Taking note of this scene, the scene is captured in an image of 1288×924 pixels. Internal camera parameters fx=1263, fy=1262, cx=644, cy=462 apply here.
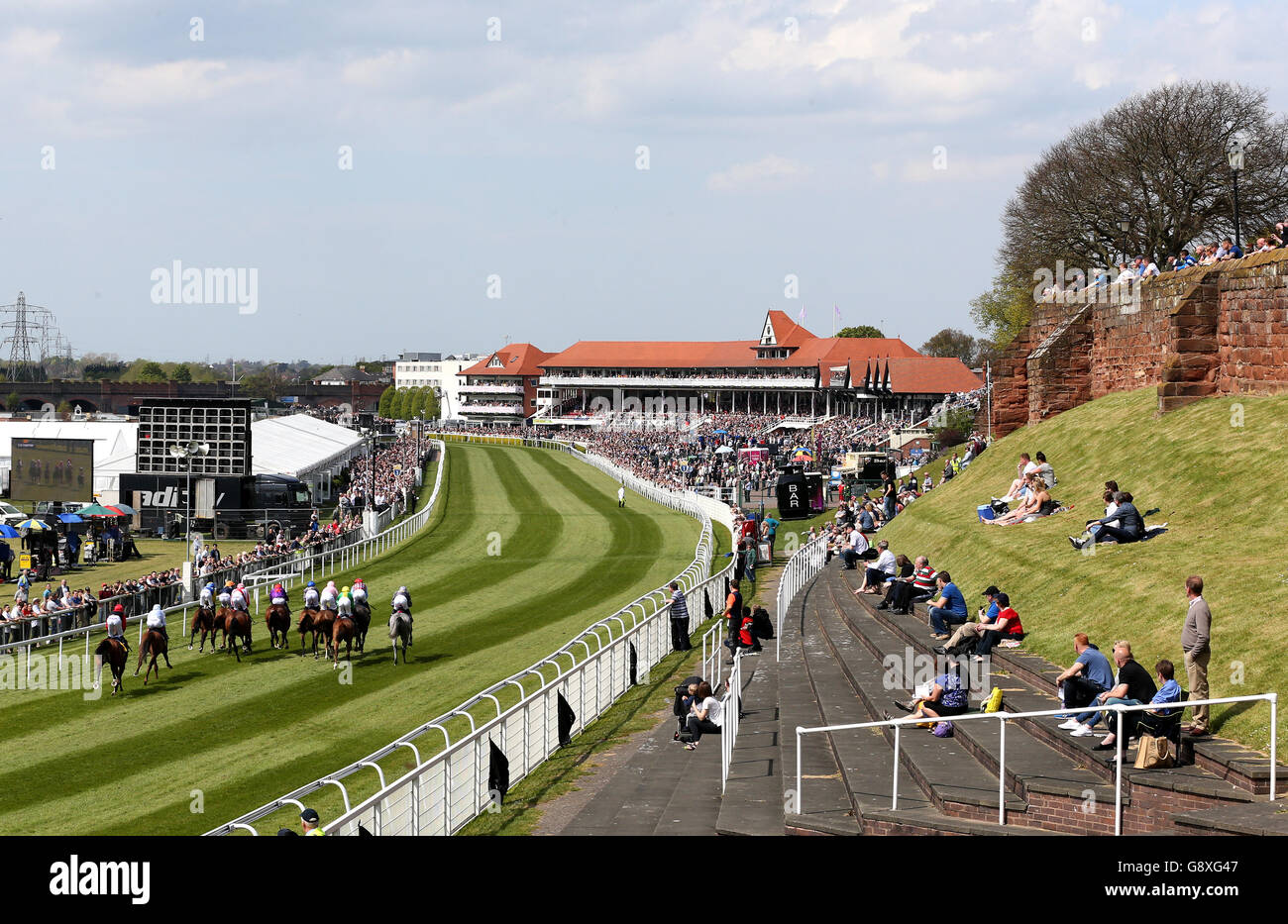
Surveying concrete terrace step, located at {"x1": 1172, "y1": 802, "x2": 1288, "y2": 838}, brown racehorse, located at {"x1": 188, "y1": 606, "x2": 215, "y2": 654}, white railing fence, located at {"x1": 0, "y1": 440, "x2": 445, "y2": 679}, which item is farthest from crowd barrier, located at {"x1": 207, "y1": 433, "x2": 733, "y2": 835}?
white railing fence, located at {"x1": 0, "y1": 440, "x2": 445, "y2": 679}

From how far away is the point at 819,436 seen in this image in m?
77.4

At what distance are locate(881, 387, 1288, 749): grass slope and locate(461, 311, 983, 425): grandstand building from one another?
60.8 m

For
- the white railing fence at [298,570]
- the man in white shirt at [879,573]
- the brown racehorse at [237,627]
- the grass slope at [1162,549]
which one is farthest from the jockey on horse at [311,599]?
the grass slope at [1162,549]

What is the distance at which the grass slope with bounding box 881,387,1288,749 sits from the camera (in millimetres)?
12719

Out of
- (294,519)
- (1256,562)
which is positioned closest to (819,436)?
(294,519)

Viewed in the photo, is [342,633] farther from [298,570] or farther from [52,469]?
[52,469]

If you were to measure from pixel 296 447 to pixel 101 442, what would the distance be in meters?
8.85

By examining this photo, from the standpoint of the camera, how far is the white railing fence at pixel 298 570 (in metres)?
25.3

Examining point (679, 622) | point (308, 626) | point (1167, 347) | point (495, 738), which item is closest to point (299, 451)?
point (308, 626)

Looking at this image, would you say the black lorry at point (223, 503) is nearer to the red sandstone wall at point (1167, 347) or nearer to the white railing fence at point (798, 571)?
the white railing fence at point (798, 571)

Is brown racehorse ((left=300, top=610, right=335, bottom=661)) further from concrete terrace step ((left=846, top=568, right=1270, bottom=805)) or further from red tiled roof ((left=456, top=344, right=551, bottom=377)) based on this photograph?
red tiled roof ((left=456, top=344, right=551, bottom=377))

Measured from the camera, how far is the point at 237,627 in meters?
24.3

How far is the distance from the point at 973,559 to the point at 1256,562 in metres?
7.41
